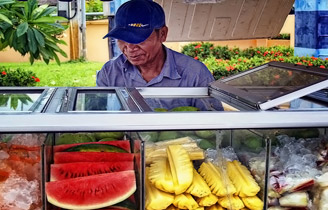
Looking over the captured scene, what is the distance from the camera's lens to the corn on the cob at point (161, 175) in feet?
5.47

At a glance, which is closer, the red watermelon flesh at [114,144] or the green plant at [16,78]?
the red watermelon flesh at [114,144]

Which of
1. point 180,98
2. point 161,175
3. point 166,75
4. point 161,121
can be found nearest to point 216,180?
point 161,175

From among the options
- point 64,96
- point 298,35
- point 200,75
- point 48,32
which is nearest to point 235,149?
point 64,96

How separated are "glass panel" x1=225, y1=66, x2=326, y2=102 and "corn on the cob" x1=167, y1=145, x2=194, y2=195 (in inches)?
14.2

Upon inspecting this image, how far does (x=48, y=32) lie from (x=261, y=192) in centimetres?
308

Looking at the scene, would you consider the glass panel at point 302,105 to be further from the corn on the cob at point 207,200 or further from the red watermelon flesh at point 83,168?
the red watermelon flesh at point 83,168

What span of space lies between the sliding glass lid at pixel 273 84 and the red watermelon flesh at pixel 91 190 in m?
0.53

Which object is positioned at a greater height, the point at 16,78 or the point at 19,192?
the point at 19,192

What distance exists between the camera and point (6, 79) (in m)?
9.38

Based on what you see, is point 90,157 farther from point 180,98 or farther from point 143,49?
point 143,49

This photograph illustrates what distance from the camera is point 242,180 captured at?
1.73 metres

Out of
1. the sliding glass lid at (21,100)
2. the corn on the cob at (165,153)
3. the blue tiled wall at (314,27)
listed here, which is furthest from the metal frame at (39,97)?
the blue tiled wall at (314,27)

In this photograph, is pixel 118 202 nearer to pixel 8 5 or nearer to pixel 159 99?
pixel 159 99

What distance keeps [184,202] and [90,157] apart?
0.36 metres
